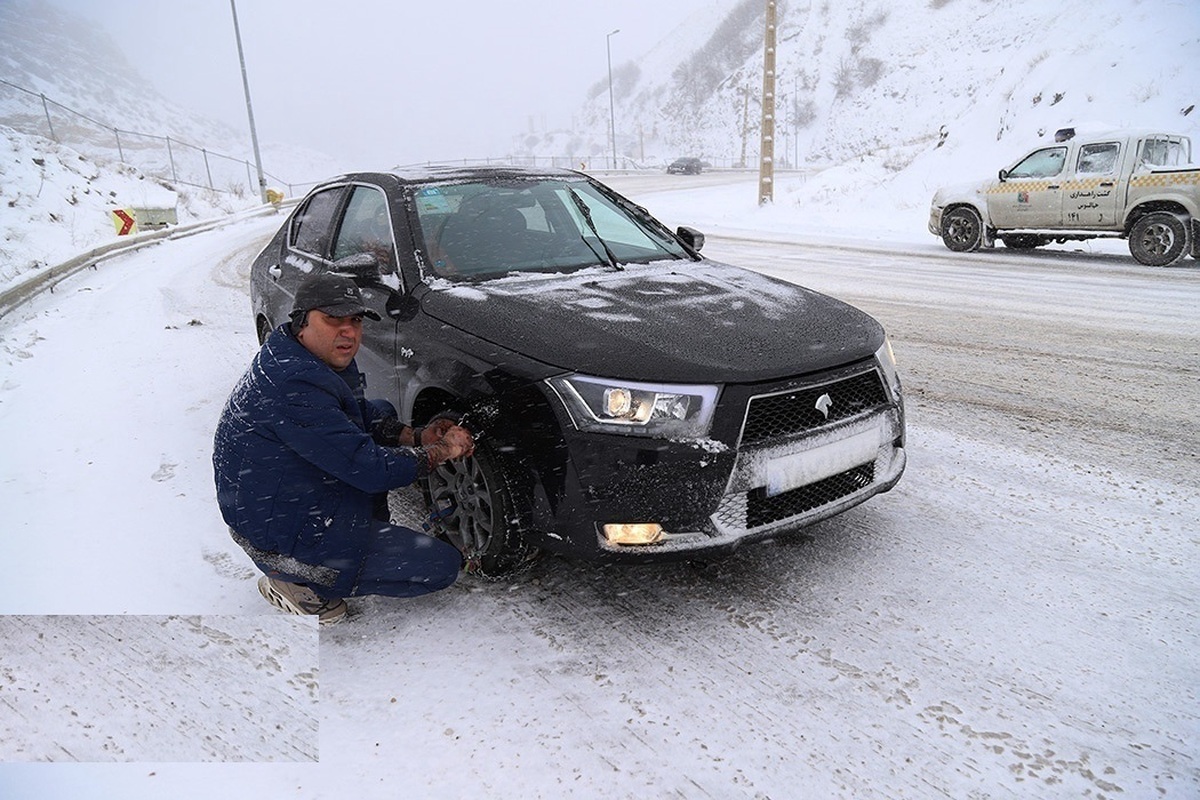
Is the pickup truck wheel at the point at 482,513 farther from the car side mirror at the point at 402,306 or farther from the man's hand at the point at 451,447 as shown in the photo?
the car side mirror at the point at 402,306

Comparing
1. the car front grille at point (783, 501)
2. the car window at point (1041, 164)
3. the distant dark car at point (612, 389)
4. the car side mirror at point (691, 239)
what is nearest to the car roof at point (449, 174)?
the distant dark car at point (612, 389)

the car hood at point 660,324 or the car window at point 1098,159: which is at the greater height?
the car window at point 1098,159

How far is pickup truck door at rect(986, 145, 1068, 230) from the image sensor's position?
453 inches

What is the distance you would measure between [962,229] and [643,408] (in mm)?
11950

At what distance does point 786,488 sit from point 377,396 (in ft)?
6.36

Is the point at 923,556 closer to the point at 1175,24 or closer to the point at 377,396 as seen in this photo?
the point at 377,396

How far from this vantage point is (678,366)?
2621 millimetres

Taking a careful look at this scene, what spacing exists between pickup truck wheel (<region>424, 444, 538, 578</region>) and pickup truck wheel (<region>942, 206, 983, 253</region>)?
1182cm

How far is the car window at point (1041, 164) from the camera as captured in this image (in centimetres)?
1154

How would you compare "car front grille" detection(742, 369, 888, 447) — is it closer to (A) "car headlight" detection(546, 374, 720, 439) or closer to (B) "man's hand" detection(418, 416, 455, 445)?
(A) "car headlight" detection(546, 374, 720, 439)

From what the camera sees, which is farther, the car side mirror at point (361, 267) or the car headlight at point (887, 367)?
the car side mirror at point (361, 267)

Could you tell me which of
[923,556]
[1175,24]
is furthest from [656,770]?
[1175,24]


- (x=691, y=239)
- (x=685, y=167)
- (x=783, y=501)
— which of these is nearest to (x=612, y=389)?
(x=783, y=501)

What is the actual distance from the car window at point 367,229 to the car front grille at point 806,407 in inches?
72.5
